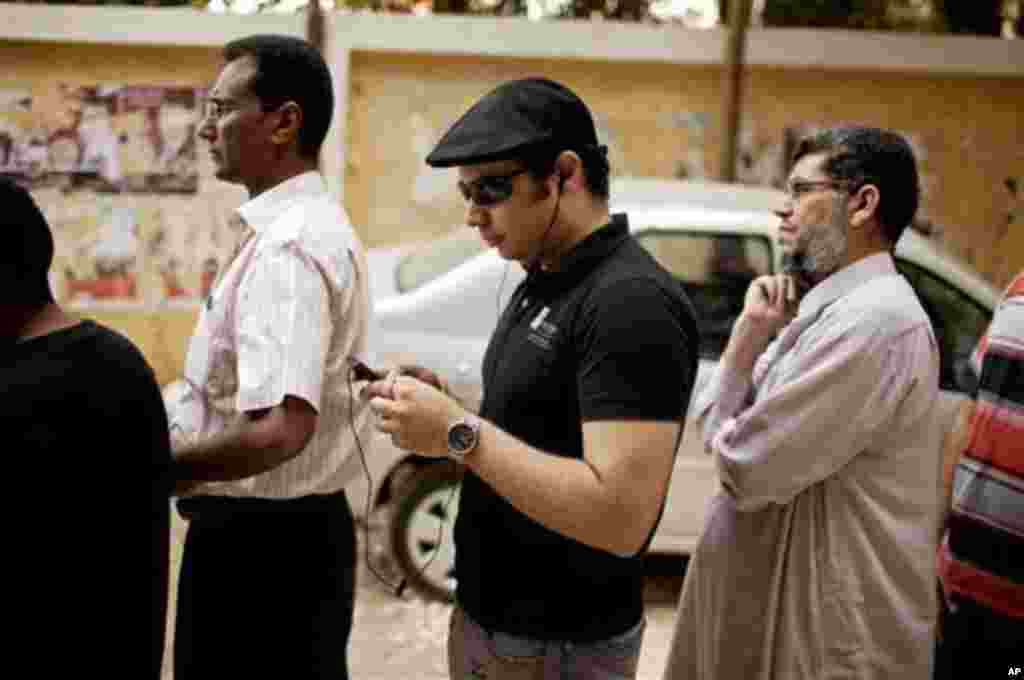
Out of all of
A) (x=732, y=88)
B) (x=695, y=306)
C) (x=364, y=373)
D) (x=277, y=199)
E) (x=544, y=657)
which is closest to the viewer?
(x=544, y=657)

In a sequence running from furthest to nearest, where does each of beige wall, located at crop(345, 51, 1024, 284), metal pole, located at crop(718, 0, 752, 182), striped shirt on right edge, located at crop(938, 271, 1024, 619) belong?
1. metal pole, located at crop(718, 0, 752, 182)
2. beige wall, located at crop(345, 51, 1024, 284)
3. striped shirt on right edge, located at crop(938, 271, 1024, 619)

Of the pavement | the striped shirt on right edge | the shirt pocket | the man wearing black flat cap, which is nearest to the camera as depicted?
the man wearing black flat cap

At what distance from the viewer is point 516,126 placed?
85.1 inches

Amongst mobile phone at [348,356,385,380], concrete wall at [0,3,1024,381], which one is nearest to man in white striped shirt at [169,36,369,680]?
mobile phone at [348,356,385,380]

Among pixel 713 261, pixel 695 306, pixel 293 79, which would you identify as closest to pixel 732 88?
pixel 713 261

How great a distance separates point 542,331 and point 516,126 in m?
0.36

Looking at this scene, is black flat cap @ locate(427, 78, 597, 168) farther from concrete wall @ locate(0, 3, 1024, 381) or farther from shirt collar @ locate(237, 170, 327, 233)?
concrete wall @ locate(0, 3, 1024, 381)

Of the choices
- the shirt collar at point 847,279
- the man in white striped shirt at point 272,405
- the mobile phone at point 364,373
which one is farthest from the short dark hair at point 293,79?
the shirt collar at point 847,279

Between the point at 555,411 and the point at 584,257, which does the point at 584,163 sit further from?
the point at 555,411

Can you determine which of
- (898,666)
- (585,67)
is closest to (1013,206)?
(585,67)

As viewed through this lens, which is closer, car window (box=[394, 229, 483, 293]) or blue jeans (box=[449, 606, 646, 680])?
blue jeans (box=[449, 606, 646, 680])

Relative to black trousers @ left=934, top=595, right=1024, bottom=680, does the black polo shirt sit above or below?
above

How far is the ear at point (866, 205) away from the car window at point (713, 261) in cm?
298

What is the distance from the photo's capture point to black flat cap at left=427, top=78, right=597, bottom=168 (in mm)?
2148
